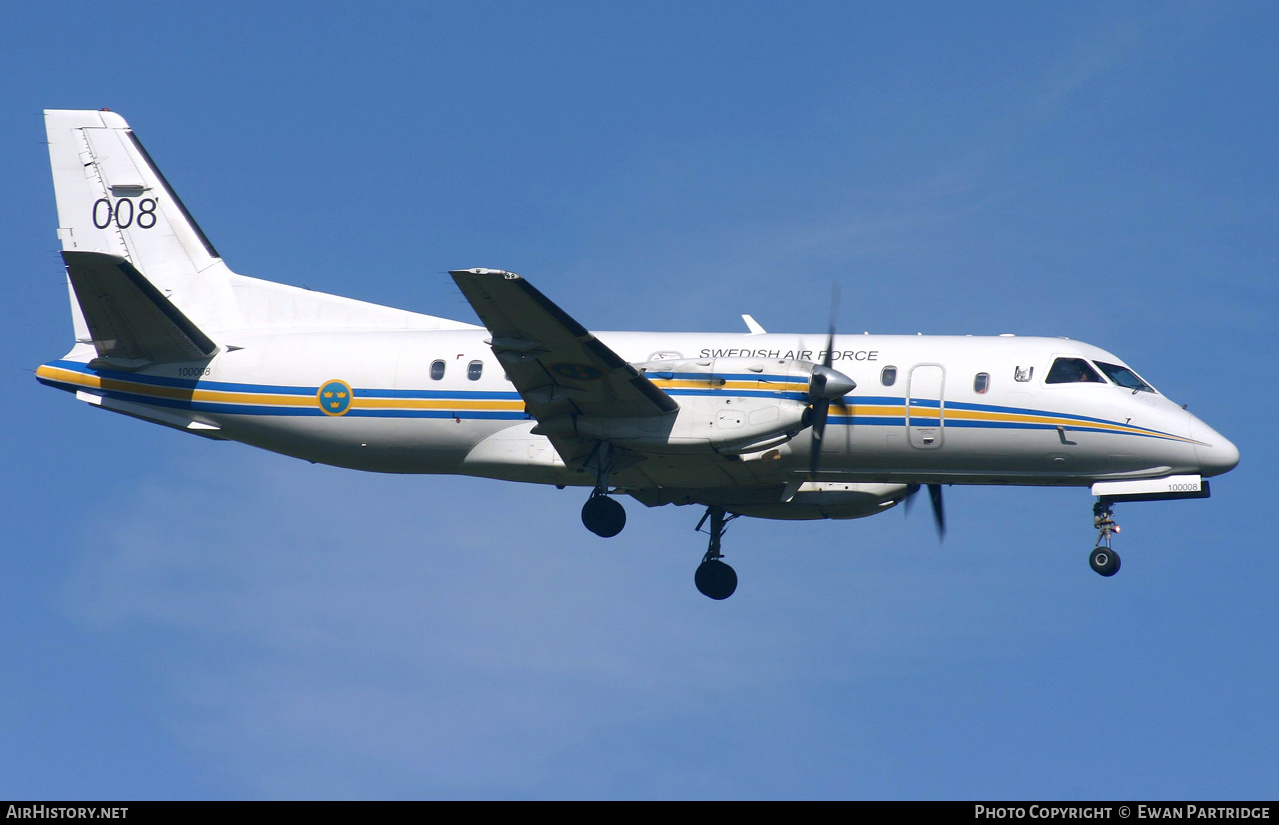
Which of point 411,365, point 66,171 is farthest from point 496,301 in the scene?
point 66,171

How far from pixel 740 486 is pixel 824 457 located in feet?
6.80

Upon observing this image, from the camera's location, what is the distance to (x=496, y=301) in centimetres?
2148

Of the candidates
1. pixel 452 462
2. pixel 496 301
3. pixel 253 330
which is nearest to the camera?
pixel 496 301

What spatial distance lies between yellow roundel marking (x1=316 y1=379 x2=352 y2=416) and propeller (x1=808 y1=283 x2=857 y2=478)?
25.7 ft

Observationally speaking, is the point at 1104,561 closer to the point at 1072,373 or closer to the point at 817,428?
the point at 1072,373

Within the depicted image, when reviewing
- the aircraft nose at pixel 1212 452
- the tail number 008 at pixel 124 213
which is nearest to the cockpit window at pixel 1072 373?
the aircraft nose at pixel 1212 452

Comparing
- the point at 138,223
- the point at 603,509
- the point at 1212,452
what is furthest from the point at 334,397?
the point at 1212,452

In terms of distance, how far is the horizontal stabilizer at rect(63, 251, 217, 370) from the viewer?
23.7 meters

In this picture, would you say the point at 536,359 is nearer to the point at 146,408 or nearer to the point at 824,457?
the point at 824,457

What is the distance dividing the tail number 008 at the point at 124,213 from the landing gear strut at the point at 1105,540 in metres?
17.8

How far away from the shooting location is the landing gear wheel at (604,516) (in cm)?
2352

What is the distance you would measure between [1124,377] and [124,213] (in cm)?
1826

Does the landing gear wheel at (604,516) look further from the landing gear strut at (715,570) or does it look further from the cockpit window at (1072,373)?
the cockpit window at (1072,373)
